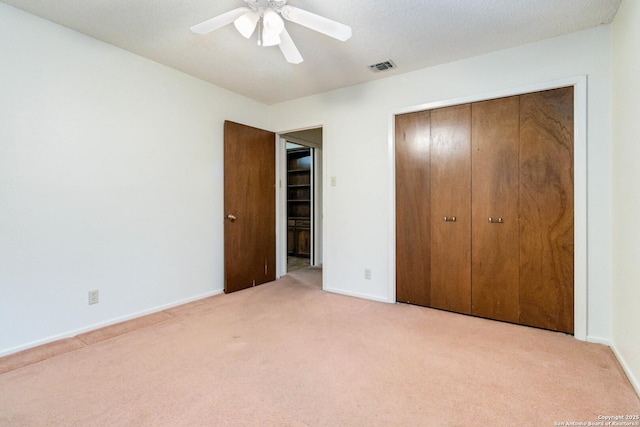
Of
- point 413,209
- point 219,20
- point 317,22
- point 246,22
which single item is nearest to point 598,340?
point 413,209

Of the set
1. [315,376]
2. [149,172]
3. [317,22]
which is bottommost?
[315,376]

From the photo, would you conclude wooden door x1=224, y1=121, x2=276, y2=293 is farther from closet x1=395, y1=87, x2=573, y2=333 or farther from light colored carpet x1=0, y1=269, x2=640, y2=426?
closet x1=395, y1=87, x2=573, y2=333

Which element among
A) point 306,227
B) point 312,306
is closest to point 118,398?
point 312,306

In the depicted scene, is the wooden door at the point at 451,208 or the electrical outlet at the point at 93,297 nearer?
the electrical outlet at the point at 93,297

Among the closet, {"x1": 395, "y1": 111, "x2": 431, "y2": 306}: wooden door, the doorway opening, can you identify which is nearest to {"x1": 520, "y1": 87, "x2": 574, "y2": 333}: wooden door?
the closet

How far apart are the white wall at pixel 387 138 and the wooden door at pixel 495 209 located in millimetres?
283

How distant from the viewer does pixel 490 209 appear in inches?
107

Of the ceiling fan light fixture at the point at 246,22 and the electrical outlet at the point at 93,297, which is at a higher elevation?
the ceiling fan light fixture at the point at 246,22

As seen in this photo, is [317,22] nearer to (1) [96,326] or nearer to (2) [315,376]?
(2) [315,376]

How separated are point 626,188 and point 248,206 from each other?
3.44 metres

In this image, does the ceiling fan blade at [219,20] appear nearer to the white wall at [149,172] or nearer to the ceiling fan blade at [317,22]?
the ceiling fan blade at [317,22]

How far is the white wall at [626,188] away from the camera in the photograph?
1.75m

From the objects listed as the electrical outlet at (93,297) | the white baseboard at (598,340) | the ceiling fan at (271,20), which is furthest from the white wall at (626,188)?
the electrical outlet at (93,297)

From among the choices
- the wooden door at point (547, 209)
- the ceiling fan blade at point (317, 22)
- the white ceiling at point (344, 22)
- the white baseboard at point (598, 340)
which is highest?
the white ceiling at point (344, 22)
